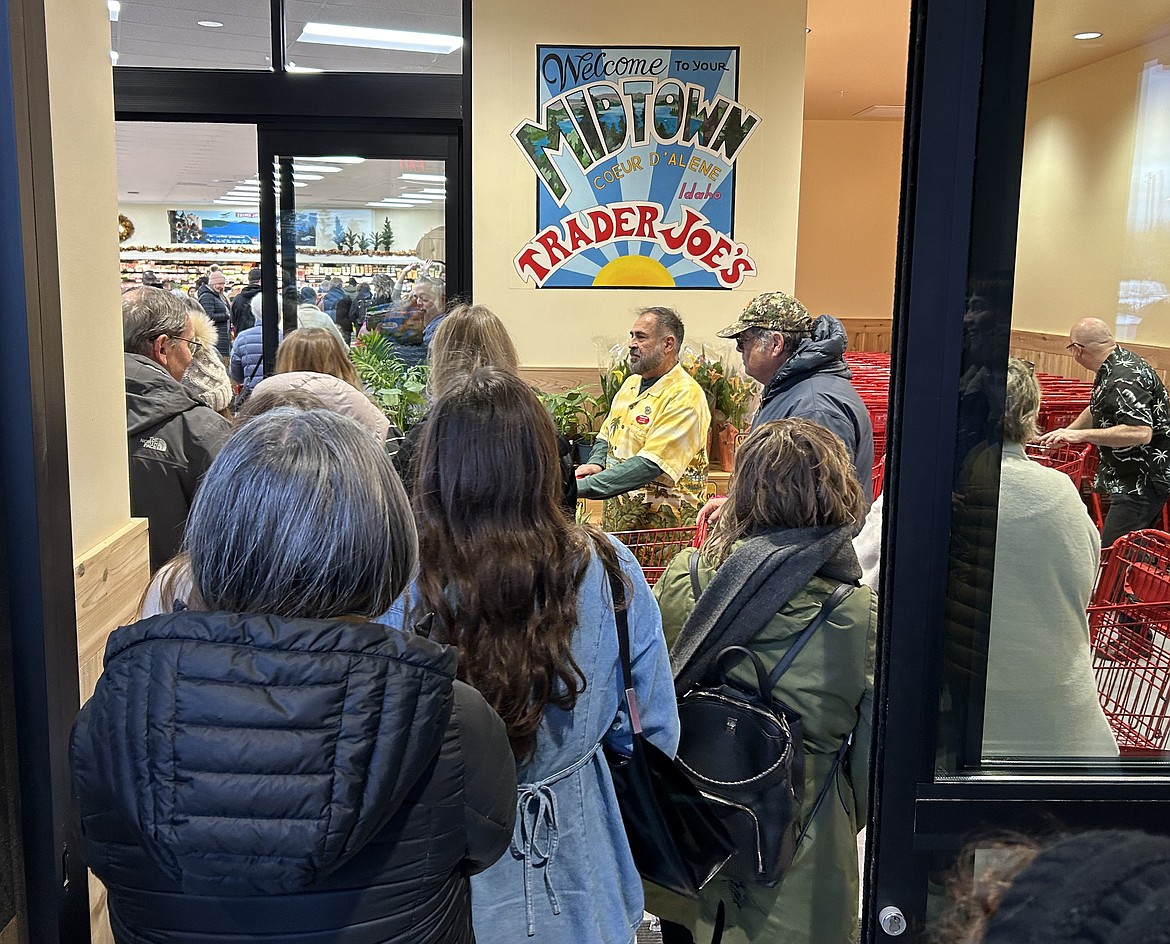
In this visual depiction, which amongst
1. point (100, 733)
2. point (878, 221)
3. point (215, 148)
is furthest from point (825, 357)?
point (878, 221)

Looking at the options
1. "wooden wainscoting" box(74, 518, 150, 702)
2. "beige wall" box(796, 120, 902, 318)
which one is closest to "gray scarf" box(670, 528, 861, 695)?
"wooden wainscoting" box(74, 518, 150, 702)

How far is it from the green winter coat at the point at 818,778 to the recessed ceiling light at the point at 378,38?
531cm

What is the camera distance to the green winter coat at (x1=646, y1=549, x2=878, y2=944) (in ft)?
6.84

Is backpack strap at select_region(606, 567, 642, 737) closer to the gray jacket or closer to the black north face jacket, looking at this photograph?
the black north face jacket

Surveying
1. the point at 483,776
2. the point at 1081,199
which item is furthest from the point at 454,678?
the point at 1081,199

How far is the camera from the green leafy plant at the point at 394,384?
5637mm

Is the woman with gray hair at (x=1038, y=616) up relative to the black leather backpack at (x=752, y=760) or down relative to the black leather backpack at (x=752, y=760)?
up

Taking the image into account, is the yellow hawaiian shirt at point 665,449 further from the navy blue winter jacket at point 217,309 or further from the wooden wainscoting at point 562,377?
the navy blue winter jacket at point 217,309

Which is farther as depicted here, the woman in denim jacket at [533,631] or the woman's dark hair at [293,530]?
the woman in denim jacket at [533,631]

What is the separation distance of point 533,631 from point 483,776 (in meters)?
0.44

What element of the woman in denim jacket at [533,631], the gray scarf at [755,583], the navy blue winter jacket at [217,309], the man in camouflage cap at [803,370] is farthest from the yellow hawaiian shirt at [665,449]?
the navy blue winter jacket at [217,309]

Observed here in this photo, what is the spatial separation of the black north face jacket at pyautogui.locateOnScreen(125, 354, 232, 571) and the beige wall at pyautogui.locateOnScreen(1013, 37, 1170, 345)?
257cm

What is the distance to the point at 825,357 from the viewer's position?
12.7 feet

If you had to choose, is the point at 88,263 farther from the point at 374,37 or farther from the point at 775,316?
the point at 374,37
